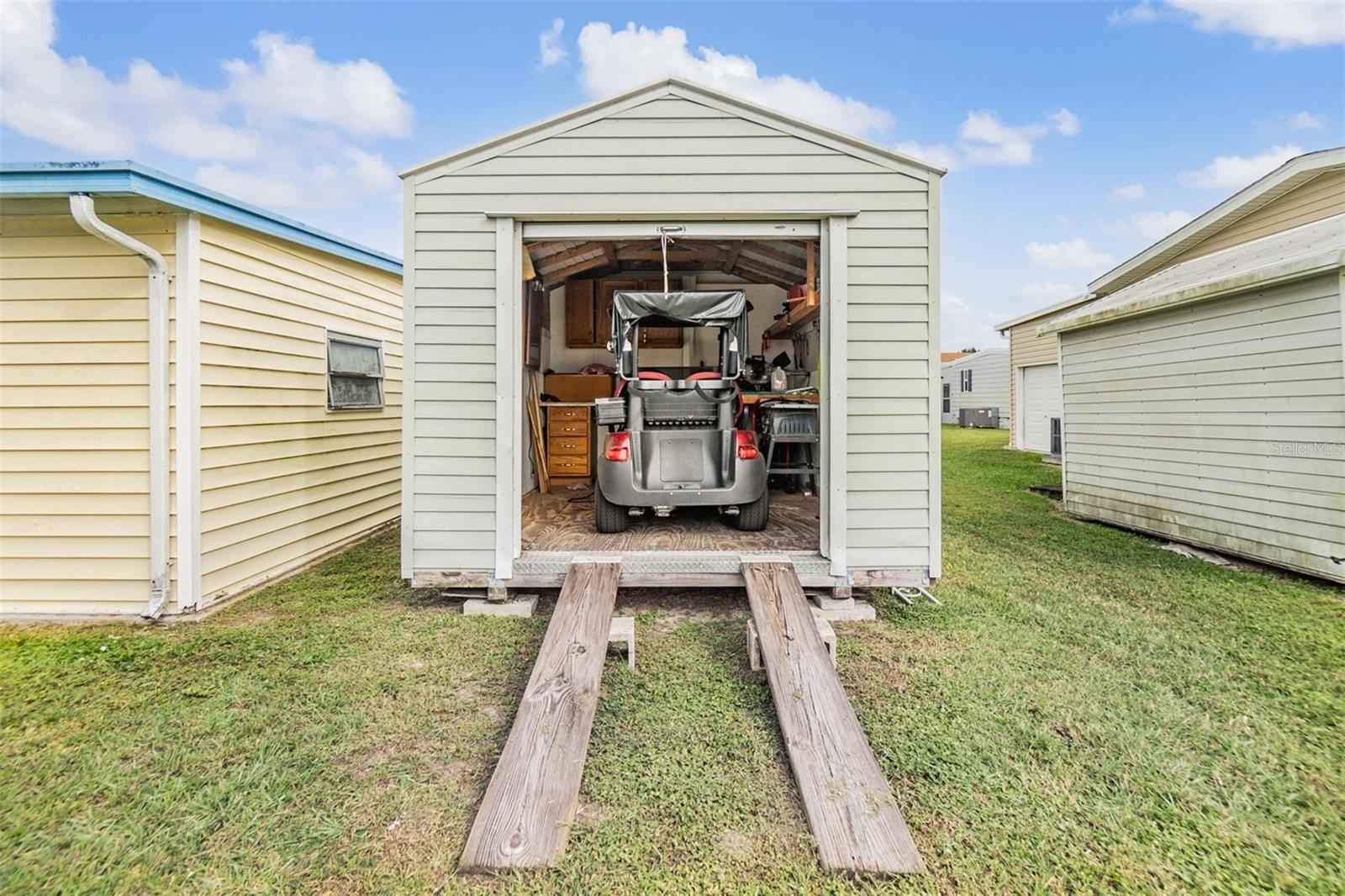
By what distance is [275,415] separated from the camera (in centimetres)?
429

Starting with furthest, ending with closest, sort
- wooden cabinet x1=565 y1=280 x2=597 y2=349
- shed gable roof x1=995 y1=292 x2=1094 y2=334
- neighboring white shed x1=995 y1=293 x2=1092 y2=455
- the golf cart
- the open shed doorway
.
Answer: neighboring white shed x1=995 y1=293 x2=1092 y2=455, shed gable roof x1=995 y1=292 x2=1094 y2=334, wooden cabinet x1=565 y1=280 x2=597 y2=349, the open shed doorway, the golf cart

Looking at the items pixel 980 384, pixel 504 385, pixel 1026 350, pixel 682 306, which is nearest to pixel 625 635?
pixel 504 385

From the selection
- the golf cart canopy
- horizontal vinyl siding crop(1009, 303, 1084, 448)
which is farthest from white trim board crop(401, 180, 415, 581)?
horizontal vinyl siding crop(1009, 303, 1084, 448)

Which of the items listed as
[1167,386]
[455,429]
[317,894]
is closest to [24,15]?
[455,429]

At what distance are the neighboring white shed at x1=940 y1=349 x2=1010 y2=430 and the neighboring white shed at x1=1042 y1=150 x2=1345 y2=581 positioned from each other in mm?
15959

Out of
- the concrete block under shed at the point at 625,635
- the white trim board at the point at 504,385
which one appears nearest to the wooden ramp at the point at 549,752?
the concrete block under shed at the point at 625,635

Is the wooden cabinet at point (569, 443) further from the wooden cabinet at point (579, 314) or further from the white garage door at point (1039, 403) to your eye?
the white garage door at point (1039, 403)

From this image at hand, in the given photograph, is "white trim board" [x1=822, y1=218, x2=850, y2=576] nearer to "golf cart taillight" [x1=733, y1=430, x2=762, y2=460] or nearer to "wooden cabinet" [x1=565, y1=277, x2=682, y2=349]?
"golf cart taillight" [x1=733, y1=430, x2=762, y2=460]

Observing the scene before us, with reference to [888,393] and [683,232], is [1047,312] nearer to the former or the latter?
[888,393]

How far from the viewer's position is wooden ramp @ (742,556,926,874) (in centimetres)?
166

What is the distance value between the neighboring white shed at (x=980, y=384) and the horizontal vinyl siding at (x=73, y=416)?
78.6 feet

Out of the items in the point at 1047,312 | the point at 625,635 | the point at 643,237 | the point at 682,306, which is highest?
the point at 1047,312

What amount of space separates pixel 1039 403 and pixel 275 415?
48.9 feet

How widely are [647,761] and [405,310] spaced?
2.89m
